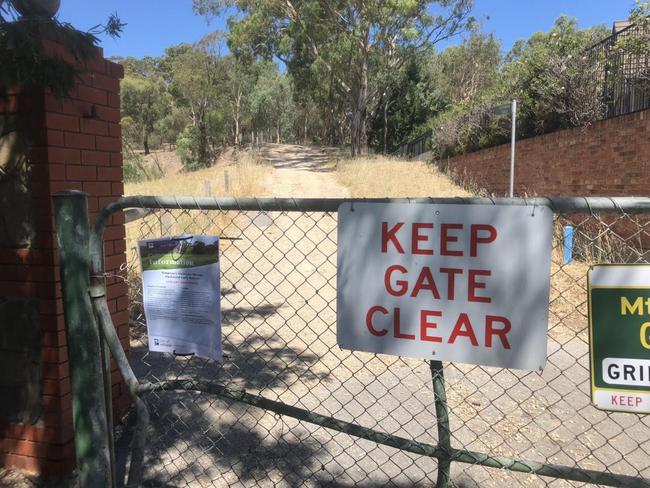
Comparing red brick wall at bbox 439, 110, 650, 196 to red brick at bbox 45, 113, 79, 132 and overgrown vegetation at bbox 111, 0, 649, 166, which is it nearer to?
overgrown vegetation at bbox 111, 0, 649, 166

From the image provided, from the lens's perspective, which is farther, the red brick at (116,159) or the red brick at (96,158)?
the red brick at (116,159)

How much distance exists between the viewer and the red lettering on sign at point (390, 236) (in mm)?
1684

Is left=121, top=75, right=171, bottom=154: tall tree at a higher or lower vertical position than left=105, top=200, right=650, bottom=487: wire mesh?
higher

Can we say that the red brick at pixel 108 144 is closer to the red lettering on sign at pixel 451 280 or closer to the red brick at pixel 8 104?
the red brick at pixel 8 104

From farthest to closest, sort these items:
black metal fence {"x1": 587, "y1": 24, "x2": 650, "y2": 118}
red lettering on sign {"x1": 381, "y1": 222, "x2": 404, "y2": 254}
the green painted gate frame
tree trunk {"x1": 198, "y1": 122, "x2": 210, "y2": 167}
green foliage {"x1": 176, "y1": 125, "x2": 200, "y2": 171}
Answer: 1. green foliage {"x1": 176, "y1": 125, "x2": 200, "y2": 171}
2. tree trunk {"x1": 198, "y1": 122, "x2": 210, "y2": 167}
3. black metal fence {"x1": 587, "y1": 24, "x2": 650, "y2": 118}
4. the green painted gate frame
5. red lettering on sign {"x1": 381, "y1": 222, "x2": 404, "y2": 254}

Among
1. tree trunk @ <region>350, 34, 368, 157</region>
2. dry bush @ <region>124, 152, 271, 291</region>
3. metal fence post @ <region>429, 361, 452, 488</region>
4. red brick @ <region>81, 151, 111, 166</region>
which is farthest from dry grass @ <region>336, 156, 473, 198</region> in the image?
metal fence post @ <region>429, 361, 452, 488</region>

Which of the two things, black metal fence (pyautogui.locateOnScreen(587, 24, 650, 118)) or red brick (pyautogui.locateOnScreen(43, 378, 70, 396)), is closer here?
red brick (pyautogui.locateOnScreen(43, 378, 70, 396))

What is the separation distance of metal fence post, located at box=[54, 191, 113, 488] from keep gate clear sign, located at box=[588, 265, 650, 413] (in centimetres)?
168

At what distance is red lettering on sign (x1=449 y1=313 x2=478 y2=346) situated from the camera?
1628mm

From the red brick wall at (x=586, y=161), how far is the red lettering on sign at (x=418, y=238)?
7.13 metres

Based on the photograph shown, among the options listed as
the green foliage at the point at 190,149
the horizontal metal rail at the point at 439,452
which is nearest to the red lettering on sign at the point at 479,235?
the horizontal metal rail at the point at 439,452

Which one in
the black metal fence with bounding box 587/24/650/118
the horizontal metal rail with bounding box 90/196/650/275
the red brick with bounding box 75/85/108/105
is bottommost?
the horizontal metal rail with bounding box 90/196/650/275

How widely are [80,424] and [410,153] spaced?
2819cm

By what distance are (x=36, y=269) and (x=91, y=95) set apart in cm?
95
